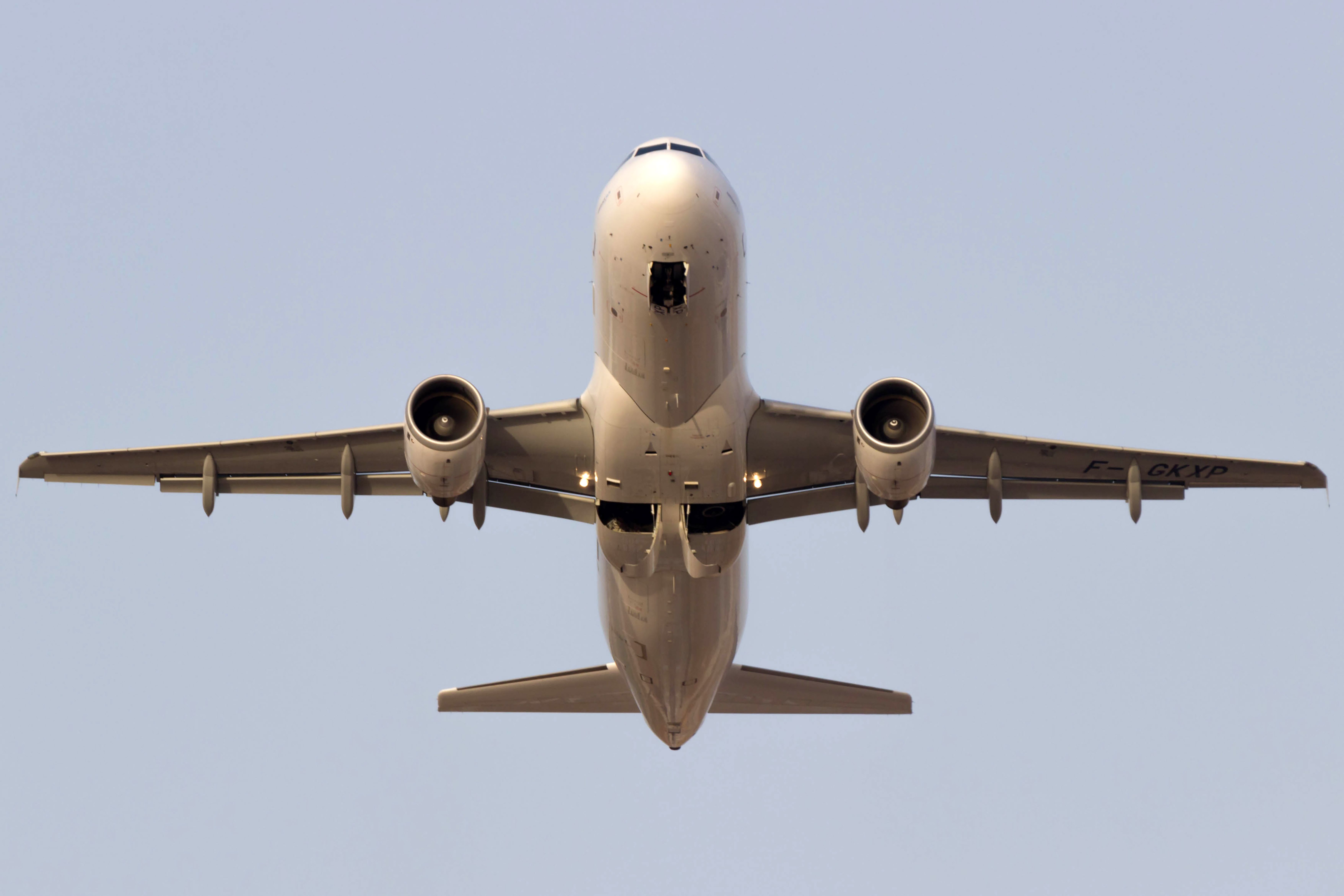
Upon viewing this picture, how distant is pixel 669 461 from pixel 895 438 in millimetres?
2952

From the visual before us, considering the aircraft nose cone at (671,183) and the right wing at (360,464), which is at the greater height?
the aircraft nose cone at (671,183)

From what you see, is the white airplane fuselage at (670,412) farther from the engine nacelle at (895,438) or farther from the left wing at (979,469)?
the engine nacelle at (895,438)

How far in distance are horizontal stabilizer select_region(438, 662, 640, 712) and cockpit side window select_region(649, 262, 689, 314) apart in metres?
8.37

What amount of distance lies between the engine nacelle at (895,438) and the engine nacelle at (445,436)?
4904mm

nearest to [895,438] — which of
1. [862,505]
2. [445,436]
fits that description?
[862,505]

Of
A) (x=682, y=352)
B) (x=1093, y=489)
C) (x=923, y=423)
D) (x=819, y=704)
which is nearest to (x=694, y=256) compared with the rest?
(x=682, y=352)

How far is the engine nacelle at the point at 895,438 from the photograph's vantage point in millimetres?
20422

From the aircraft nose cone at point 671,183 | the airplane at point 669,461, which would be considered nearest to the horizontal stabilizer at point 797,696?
the airplane at point 669,461

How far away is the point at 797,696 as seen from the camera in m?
26.9

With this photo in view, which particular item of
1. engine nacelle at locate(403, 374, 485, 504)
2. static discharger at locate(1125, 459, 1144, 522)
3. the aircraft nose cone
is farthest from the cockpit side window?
static discharger at locate(1125, 459, 1144, 522)

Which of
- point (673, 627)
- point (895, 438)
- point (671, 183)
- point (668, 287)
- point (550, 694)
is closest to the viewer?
point (671, 183)

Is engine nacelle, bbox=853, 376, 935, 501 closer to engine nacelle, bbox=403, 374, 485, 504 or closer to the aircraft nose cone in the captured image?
the aircraft nose cone

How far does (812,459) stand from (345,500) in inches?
261

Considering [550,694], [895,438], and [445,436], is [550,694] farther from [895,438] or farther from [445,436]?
[895,438]
